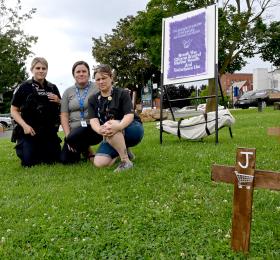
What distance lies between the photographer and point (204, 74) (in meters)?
7.68

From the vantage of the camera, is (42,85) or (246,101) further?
(246,101)

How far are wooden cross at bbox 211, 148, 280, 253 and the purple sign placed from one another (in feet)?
17.0

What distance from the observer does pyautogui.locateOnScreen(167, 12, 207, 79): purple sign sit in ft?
25.3

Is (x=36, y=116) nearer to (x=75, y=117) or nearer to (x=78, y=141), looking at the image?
(x=75, y=117)

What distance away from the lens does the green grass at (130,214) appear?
9.88 ft

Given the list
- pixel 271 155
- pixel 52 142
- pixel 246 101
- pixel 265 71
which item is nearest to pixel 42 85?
pixel 52 142

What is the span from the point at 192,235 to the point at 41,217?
1.35 m

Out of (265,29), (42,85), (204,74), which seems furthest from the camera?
(265,29)

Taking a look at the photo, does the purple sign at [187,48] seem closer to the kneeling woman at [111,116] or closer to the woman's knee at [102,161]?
the kneeling woman at [111,116]

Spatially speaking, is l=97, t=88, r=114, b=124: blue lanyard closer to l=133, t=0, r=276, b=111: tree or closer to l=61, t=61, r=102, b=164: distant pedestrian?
l=61, t=61, r=102, b=164: distant pedestrian

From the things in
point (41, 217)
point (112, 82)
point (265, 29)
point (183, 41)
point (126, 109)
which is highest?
point (265, 29)

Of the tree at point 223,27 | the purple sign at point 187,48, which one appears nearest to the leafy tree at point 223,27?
the tree at point 223,27

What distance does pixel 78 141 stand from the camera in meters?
5.91

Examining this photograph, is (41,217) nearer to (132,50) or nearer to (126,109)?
(126,109)
